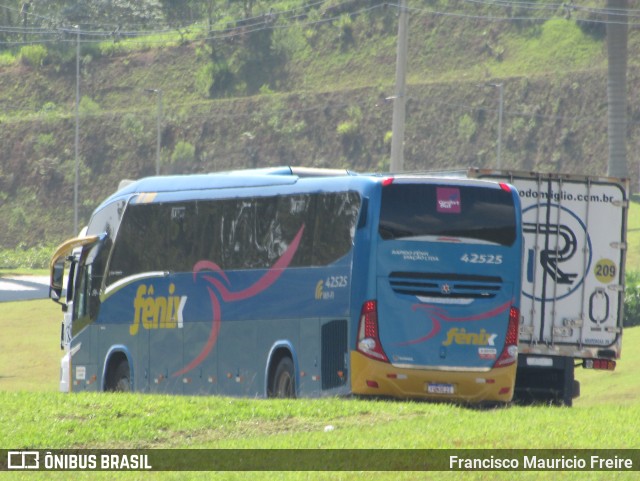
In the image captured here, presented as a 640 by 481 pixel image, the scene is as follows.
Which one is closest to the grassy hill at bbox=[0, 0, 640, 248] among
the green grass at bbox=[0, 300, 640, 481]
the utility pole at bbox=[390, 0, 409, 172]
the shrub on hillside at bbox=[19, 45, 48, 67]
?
the shrub on hillside at bbox=[19, 45, 48, 67]

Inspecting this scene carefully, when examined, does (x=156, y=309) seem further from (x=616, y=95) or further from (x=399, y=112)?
(x=616, y=95)

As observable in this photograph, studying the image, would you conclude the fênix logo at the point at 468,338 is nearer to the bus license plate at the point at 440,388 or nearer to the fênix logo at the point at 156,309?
the bus license plate at the point at 440,388

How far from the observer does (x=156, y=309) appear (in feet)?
71.7

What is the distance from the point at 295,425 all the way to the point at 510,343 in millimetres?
4399

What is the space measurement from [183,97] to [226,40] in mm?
8003

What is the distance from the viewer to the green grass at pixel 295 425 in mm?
13016

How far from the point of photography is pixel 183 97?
106 metres

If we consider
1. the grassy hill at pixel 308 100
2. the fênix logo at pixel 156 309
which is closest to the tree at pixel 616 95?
the grassy hill at pixel 308 100

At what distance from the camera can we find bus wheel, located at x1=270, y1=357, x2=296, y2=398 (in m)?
18.7

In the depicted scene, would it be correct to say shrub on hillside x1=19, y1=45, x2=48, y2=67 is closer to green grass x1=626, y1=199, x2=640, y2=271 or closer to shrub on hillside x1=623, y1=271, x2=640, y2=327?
green grass x1=626, y1=199, x2=640, y2=271

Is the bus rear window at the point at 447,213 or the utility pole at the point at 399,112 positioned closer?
the bus rear window at the point at 447,213

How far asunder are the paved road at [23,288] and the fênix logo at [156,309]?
1107 inches

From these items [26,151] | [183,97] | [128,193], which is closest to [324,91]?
[183,97]

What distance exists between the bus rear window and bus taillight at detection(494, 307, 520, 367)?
3.33 ft
